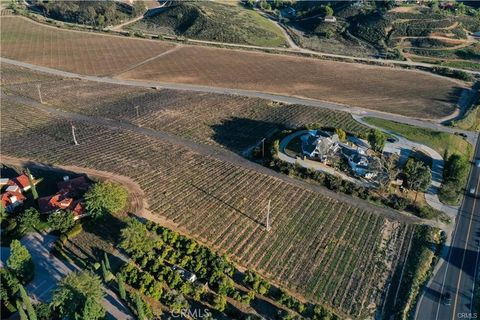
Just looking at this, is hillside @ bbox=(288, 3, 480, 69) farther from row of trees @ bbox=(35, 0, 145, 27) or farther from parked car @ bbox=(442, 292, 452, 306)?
parked car @ bbox=(442, 292, 452, 306)

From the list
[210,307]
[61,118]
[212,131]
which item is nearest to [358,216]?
[210,307]

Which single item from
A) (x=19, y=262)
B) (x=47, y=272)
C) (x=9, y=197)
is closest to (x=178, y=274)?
(x=47, y=272)

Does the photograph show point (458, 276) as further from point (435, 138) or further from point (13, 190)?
point (13, 190)

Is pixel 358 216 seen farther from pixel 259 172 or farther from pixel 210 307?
pixel 210 307

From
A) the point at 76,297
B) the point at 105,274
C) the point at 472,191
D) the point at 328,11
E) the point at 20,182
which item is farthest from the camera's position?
the point at 328,11

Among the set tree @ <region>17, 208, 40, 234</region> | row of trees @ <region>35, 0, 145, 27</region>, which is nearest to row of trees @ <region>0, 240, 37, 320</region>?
tree @ <region>17, 208, 40, 234</region>

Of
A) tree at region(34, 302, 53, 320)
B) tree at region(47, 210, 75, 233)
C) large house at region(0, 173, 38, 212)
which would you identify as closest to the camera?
tree at region(34, 302, 53, 320)

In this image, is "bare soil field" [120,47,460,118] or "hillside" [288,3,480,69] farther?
"hillside" [288,3,480,69]
